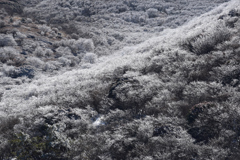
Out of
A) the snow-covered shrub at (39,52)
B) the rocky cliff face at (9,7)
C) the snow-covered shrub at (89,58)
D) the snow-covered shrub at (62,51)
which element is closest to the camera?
the snow-covered shrub at (39,52)

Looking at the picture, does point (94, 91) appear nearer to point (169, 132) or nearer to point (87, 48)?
point (169, 132)

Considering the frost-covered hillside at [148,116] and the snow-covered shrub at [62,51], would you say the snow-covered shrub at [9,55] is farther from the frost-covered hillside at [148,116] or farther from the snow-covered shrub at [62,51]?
the frost-covered hillside at [148,116]

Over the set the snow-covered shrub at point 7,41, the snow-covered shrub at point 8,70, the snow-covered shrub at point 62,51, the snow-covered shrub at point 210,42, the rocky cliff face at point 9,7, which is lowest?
the snow-covered shrub at point 62,51

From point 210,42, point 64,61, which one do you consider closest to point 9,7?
point 64,61

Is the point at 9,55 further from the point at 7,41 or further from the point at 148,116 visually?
the point at 148,116

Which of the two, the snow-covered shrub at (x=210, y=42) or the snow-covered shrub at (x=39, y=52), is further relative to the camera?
the snow-covered shrub at (x=39, y=52)

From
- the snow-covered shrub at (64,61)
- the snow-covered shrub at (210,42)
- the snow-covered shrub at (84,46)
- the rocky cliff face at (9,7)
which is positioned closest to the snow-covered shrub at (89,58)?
the snow-covered shrub at (64,61)

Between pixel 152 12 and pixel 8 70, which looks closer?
pixel 8 70

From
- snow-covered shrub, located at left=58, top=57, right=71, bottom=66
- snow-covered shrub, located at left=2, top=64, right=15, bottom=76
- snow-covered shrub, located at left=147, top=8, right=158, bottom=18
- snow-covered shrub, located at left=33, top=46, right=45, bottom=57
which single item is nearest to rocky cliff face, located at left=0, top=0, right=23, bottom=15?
snow-covered shrub, located at left=33, top=46, right=45, bottom=57

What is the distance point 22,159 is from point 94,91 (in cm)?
444

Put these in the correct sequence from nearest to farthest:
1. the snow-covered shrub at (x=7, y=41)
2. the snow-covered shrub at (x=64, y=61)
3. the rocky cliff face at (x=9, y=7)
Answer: the snow-covered shrub at (x=64, y=61) → the snow-covered shrub at (x=7, y=41) → the rocky cliff face at (x=9, y=7)

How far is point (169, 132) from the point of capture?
16.3 ft

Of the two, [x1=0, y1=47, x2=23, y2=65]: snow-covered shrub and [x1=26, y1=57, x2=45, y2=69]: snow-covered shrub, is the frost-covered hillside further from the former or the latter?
[x1=0, y1=47, x2=23, y2=65]: snow-covered shrub

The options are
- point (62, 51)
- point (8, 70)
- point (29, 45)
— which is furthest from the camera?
point (62, 51)
